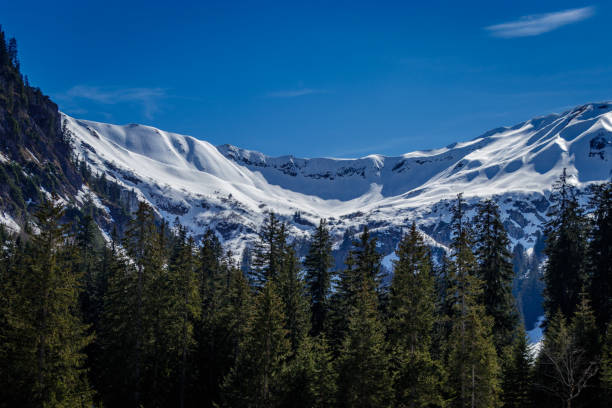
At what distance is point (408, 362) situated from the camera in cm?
2836

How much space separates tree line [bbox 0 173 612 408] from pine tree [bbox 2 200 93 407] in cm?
7

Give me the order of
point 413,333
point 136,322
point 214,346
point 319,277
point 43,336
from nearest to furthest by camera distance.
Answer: point 43,336 < point 413,333 < point 136,322 < point 214,346 < point 319,277

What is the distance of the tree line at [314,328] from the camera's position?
82.1 ft

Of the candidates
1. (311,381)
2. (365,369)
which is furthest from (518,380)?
(311,381)

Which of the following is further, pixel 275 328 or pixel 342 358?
pixel 275 328

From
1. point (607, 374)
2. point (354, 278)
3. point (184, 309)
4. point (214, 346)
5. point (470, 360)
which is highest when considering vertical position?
point (354, 278)

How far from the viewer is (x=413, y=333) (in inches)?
1134

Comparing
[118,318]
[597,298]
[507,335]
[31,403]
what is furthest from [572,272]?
[31,403]

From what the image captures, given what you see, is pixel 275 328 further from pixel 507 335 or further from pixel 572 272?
pixel 572 272

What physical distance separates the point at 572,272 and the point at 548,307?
570 cm

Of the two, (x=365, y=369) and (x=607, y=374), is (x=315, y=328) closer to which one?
(x=365, y=369)

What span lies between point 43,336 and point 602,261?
38994mm

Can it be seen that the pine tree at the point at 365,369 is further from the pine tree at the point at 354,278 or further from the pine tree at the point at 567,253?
the pine tree at the point at 567,253

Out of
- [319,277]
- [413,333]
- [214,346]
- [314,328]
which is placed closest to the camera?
[413,333]
